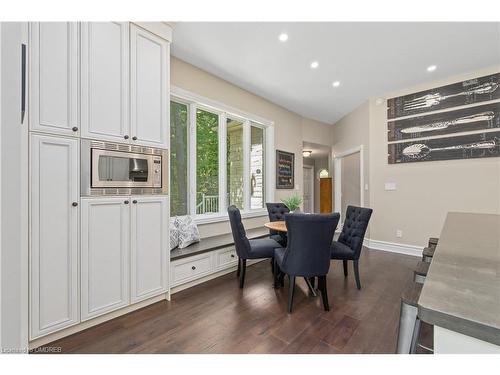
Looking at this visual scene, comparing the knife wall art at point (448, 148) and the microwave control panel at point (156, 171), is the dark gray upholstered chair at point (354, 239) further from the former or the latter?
the microwave control panel at point (156, 171)

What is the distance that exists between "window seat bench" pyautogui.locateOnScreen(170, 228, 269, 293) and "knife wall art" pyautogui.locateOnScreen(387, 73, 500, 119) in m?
3.77

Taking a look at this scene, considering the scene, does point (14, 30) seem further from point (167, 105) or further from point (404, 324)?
point (167, 105)

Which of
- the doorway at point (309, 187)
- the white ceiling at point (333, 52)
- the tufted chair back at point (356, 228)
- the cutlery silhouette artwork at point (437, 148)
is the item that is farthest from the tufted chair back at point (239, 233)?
the doorway at point (309, 187)

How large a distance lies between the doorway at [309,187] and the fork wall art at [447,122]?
162 inches

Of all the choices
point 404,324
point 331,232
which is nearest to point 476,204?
point 331,232

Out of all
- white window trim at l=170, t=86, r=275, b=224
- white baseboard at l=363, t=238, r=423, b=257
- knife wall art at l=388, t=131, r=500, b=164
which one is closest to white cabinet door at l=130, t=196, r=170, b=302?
white window trim at l=170, t=86, r=275, b=224

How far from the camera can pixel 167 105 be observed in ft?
7.96

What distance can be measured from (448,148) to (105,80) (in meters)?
4.76

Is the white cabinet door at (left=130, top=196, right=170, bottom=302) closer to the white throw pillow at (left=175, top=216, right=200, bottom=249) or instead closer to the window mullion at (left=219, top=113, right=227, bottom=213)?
the white throw pillow at (left=175, top=216, right=200, bottom=249)

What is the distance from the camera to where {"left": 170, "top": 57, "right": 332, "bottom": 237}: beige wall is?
3.23m

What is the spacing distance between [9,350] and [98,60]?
2118mm

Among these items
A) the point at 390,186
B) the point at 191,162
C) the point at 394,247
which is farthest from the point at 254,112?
the point at 394,247

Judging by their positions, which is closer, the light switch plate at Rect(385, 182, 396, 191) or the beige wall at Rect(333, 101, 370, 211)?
the light switch plate at Rect(385, 182, 396, 191)

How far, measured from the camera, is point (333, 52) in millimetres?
2959
